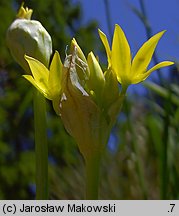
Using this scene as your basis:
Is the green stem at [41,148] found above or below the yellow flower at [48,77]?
below
